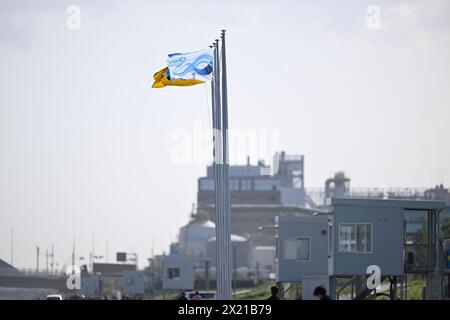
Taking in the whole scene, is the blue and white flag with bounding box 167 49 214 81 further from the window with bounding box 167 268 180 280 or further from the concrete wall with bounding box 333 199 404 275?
the window with bounding box 167 268 180 280

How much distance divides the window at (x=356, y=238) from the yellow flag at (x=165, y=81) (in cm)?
1576

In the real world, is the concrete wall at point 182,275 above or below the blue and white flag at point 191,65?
below

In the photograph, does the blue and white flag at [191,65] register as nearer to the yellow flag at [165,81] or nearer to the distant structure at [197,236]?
the yellow flag at [165,81]

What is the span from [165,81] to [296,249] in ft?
71.9

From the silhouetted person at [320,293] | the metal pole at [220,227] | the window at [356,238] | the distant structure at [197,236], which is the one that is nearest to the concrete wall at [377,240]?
the window at [356,238]

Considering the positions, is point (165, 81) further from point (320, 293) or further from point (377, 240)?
point (320, 293)

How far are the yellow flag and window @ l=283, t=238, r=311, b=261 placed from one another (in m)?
21.3

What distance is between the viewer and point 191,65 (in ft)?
Result: 140

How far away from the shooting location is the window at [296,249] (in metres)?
62.7

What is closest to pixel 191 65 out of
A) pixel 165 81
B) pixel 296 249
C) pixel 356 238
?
pixel 165 81

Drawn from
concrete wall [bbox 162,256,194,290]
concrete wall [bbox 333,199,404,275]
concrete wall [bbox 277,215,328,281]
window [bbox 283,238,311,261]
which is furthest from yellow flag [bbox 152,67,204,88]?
concrete wall [bbox 162,256,194,290]
